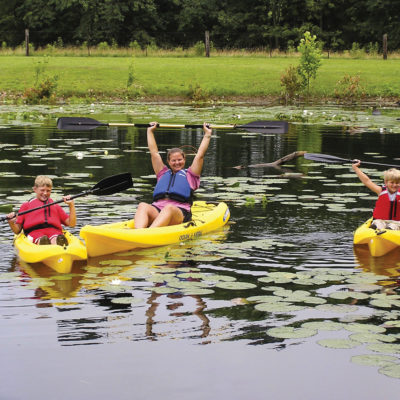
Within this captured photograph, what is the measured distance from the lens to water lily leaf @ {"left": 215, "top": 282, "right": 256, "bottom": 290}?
6.62m

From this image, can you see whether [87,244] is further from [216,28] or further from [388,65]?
[216,28]

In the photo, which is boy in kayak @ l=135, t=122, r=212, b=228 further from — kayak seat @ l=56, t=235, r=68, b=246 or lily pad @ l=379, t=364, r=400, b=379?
lily pad @ l=379, t=364, r=400, b=379

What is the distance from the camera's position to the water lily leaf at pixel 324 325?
18.3 ft

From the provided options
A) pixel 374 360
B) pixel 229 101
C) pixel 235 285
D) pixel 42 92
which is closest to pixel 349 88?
pixel 229 101

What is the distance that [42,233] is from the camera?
26.0 feet

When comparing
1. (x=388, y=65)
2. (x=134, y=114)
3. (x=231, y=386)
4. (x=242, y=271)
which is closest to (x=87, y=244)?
(x=242, y=271)

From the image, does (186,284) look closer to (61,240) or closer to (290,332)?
(290,332)

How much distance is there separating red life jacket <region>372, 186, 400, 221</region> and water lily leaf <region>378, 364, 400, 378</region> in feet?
12.7

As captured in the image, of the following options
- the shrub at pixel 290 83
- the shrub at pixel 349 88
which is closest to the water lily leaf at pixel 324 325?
the shrub at pixel 290 83

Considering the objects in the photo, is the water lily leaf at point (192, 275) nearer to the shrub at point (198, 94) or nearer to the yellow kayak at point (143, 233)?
the yellow kayak at point (143, 233)

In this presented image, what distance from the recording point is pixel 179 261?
25.3ft

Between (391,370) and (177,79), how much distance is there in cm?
2911

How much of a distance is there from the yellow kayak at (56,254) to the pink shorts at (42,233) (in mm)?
266

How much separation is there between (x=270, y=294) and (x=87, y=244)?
2.11 metres
